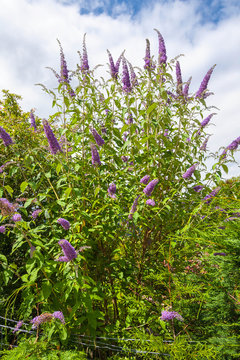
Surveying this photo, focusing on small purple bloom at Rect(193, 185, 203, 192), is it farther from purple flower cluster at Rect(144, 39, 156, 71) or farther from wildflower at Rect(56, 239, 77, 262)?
wildflower at Rect(56, 239, 77, 262)

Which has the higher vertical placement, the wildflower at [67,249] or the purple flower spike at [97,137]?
the purple flower spike at [97,137]

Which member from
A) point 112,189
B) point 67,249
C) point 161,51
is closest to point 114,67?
point 161,51

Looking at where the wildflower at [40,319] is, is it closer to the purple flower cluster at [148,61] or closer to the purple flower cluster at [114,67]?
the purple flower cluster at [114,67]

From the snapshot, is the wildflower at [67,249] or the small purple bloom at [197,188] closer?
the wildflower at [67,249]

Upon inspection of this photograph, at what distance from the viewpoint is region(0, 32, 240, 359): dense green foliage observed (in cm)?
198

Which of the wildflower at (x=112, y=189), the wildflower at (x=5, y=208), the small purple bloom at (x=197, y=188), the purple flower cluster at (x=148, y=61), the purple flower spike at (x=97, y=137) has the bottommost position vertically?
the wildflower at (x=5, y=208)

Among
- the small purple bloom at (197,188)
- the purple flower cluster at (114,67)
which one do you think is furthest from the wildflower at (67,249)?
the purple flower cluster at (114,67)

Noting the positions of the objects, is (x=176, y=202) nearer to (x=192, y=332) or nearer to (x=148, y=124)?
(x=148, y=124)

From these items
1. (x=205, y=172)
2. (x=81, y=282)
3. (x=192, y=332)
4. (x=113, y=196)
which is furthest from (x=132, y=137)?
(x=192, y=332)

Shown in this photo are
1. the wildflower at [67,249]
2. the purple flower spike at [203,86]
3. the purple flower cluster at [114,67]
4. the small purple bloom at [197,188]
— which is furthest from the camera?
the purple flower cluster at [114,67]

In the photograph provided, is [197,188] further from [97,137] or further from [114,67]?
[114,67]

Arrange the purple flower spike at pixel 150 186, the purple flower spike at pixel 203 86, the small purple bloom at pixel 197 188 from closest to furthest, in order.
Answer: the purple flower spike at pixel 150 186, the small purple bloom at pixel 197 188, the purple flower spike at pixel 203 86

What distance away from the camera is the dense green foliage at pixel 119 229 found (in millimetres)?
1978

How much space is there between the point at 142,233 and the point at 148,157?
923mm
